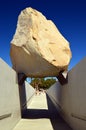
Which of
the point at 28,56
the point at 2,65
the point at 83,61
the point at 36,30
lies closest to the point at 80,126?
the point at 83,61

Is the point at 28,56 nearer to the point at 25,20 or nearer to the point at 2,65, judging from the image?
the point at 25,20

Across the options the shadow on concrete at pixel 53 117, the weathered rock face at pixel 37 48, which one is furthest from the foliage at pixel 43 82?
the weathered rock face at pixel 37 48

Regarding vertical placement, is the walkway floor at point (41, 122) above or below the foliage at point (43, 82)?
below

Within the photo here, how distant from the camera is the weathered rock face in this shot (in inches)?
509

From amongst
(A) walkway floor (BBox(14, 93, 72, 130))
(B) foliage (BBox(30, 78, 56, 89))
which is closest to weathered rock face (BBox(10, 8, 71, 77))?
(A) walkway floor (BBox(14, 93, 72, 130))

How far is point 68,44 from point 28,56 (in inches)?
95.0

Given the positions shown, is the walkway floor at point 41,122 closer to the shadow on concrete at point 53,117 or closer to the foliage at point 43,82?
the shadow on concrete at point 53,117

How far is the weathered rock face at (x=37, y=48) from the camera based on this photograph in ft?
42.4

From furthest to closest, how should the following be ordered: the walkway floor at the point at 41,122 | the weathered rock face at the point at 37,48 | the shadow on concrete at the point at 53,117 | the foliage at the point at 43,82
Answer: the foliage at the point at 43,82 → the weathered rock face at the point at 37,48 → the shadow on concrete at the point at 53,117 → the walkway floor at the point at 41,122

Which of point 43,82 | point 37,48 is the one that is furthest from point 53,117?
point 43,82

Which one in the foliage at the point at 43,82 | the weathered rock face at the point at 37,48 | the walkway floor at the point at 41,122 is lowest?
the walkway floor at the point at 41,122

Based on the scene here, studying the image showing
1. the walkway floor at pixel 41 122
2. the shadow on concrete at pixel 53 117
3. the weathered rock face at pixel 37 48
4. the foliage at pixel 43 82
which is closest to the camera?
the walkway floor at pixel 41 122

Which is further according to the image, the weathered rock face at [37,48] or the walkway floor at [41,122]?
the weathered rock face at [37,48]

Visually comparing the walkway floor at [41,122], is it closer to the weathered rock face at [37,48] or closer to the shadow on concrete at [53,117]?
the shadow on concrete at [53,117]
